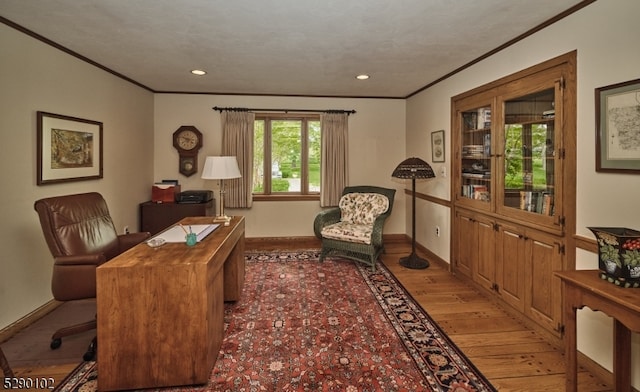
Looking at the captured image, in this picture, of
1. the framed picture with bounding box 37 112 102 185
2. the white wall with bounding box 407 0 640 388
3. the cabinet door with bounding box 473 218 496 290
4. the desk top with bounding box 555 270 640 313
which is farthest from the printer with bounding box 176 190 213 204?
the desk top with bounding box 555 270 640 313

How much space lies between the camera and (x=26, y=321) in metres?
2.74

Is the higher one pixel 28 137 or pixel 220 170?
pixel 28 137

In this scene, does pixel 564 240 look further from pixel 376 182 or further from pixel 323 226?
pixel 376 182

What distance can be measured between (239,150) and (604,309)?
4646 mm

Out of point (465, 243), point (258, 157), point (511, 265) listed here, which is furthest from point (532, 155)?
point (258, 157)

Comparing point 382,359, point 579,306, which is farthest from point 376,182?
point 579,306

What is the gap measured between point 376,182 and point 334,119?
4.14 feet

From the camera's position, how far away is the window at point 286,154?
5.42 m

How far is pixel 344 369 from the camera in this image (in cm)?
216

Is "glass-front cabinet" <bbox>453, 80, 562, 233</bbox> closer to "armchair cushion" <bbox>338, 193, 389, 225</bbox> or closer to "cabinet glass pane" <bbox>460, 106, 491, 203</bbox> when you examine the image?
"cabinet glass pane" <bbox>460, 106, 491, 203</bbox>

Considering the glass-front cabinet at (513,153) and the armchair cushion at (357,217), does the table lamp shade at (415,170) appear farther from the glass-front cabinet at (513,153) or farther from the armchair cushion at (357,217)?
the armchair cushion at (357,217)

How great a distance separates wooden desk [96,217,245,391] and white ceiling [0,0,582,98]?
1.76 m

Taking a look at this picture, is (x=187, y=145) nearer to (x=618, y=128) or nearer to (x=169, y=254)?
(x=169, y=254)

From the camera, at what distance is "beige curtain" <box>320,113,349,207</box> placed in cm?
537
